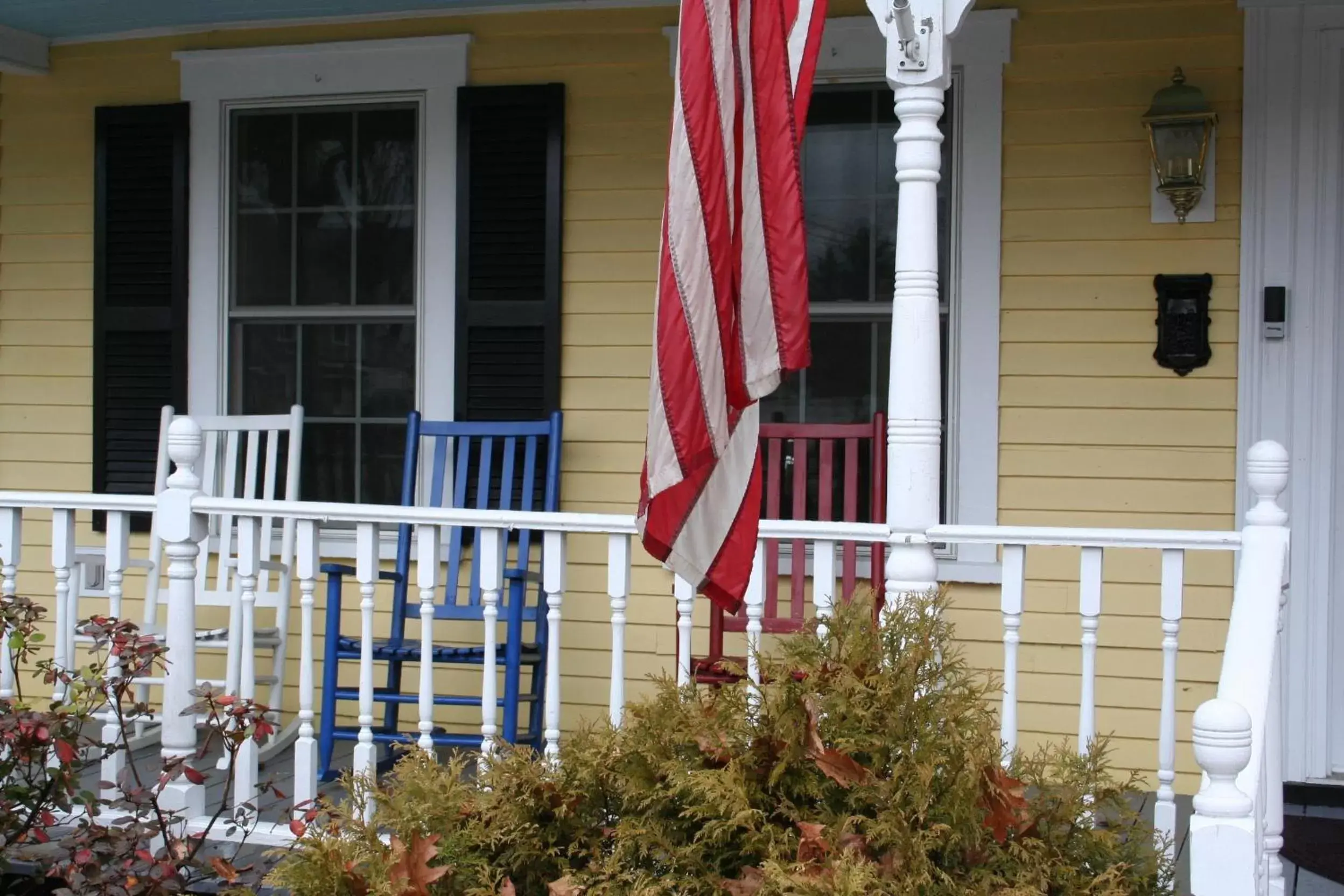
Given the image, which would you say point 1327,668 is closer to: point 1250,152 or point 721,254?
point 1250,152

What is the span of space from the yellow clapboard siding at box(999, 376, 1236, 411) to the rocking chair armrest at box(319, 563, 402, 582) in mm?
1987

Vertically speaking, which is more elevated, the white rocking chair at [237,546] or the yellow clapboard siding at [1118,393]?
the yellow clapboard siding at [1118,393]

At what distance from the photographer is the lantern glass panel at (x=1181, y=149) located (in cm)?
406

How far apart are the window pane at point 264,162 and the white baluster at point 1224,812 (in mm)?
3942

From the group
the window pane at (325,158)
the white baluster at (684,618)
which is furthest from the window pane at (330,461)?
the white baluster at (684,618)

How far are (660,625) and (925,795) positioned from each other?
9.03ft

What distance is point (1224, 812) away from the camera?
6.21 feet

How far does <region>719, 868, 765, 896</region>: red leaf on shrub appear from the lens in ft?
6.24

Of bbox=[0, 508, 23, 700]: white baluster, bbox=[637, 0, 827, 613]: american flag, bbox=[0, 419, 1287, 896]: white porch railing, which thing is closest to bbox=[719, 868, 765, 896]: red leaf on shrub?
bbox=[637, 0, 827, 613]: american flag

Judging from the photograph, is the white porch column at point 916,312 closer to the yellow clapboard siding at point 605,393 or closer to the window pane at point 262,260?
the yellow clapboard siding at point 605,393

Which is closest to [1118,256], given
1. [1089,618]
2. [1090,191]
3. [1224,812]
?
[1090,191]

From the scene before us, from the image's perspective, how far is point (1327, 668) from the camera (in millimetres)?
4121

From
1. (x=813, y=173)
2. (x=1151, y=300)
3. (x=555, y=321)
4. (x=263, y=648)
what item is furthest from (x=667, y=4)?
(x=263, y=648)

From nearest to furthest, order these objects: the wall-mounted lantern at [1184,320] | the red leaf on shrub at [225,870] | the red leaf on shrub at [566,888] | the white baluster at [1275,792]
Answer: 1. the red leaf on shrub at [566,888]
2. the red leaf on shrub at [225,870]
3. the white baluster at [1275,792]
4. the wall-mounted lantern at [1184,320]
